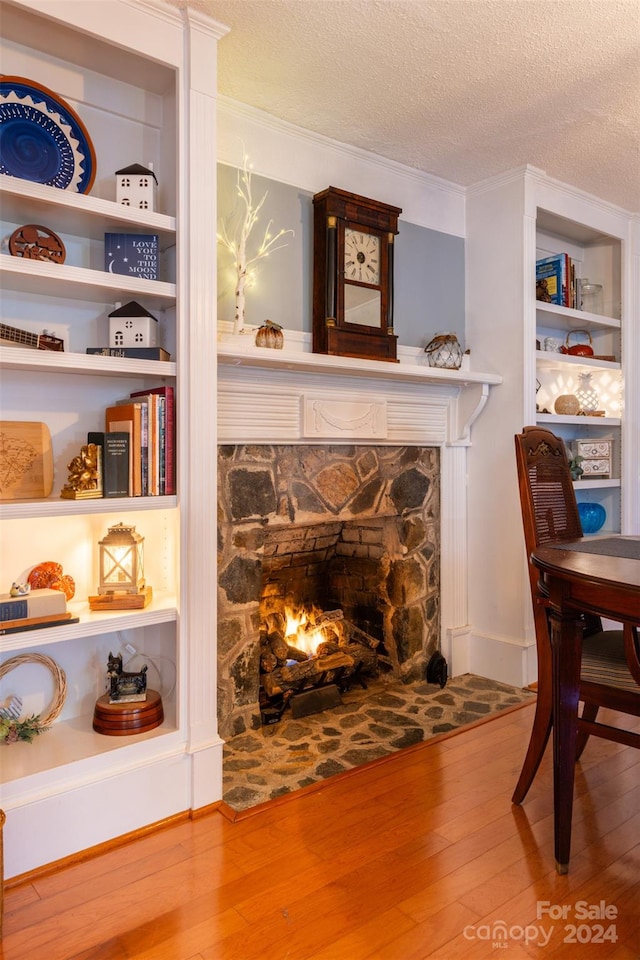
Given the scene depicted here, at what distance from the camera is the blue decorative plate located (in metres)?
1.86

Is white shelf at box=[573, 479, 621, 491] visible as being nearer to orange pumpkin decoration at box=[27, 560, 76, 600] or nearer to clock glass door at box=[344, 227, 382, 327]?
clock glass door at box=[344, 227, 382, 327]

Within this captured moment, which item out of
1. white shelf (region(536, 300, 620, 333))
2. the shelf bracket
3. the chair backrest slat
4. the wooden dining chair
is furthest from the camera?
white shelf (region(536, 300, 620, 333))

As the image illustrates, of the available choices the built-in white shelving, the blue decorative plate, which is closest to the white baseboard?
the built-in white shelving

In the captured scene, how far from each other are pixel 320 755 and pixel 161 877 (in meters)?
0.85

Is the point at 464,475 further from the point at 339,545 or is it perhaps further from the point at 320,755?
the point at 320,755

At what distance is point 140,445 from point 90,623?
561 millimetres

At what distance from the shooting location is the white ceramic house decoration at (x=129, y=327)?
80.9 inches

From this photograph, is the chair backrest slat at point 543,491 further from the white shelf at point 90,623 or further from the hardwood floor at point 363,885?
the white shelf at point 90,623

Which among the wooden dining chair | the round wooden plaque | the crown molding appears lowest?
the round wooden plaque

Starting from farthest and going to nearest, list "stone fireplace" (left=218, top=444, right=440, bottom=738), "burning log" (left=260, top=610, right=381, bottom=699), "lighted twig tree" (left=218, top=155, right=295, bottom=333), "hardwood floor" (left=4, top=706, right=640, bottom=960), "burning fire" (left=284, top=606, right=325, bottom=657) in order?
"burning fire" (left=284, top=606, right=325, bottom=657)
"burning log" (left=260, top=610, right=381, bottom=699)
"stone fireplace" (left=218, top=444, right=440, bottom=738)
"lighted twig tree" (left=218, top=155, right=295, bottom=333)
"hardwood floor" (left=4, top=706, right=640, bottom=960)

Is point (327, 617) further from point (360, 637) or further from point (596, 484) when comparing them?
point (596, 484)

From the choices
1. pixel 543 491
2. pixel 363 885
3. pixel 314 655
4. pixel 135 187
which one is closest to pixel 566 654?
pixel 543 491

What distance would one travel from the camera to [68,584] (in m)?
2.07

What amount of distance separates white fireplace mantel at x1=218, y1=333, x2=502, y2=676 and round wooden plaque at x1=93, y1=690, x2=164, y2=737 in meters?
1.02
